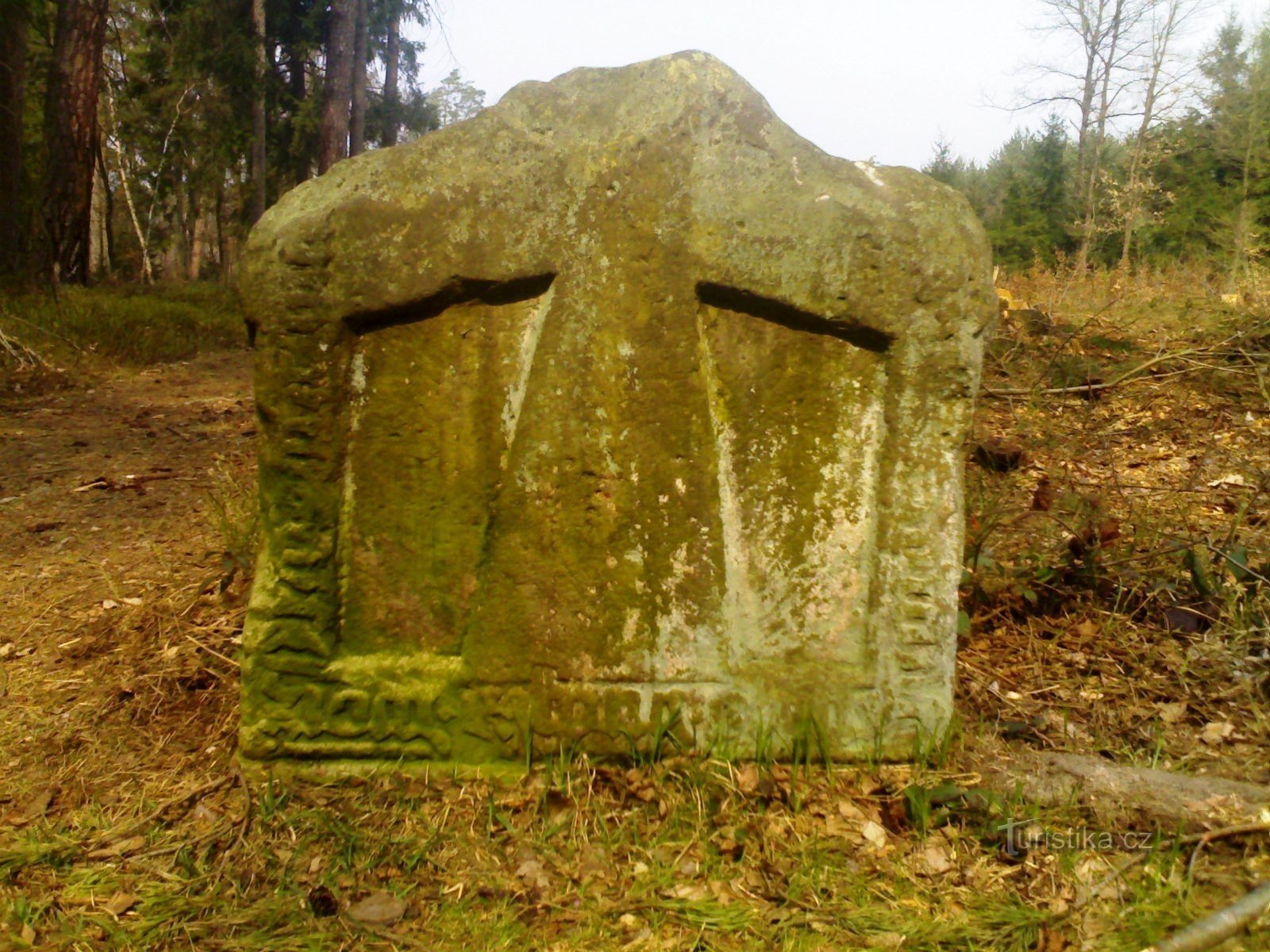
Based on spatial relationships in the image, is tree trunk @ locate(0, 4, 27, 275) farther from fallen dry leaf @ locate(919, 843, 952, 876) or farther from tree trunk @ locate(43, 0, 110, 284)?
fallen dry leaf @ locate(919, 843, 952, 876)

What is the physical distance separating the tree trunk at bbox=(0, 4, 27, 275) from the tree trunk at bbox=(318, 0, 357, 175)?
345 centimetres

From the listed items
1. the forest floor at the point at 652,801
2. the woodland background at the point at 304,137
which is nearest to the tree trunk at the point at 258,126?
the woodland background at the point at 304,137

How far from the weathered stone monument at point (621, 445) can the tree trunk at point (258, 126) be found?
14.4 meters

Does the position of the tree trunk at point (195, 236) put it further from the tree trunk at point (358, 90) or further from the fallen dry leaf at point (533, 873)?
the fallen dry leaf at point (533, 873)

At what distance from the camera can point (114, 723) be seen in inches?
112

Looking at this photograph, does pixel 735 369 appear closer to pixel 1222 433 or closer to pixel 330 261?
pixel 330 261

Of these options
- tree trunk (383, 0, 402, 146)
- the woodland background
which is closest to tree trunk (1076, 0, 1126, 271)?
the woodland background

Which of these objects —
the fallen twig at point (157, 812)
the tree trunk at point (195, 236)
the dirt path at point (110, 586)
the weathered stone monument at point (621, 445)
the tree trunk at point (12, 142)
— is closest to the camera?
the fallen twig at point (157, 812)

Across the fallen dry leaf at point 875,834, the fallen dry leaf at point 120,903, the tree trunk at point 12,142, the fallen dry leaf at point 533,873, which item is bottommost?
the fallen dry leaf at point 120,903

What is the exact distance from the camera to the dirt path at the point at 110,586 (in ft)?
9.24

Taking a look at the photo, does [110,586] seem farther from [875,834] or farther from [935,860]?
[935,860]

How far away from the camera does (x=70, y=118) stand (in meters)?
10.2

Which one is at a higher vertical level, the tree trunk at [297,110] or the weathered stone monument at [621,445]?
the tree trunk at [297,110]

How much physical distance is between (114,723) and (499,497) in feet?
4.36
